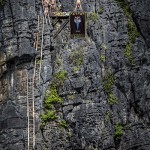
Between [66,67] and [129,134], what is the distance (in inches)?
131

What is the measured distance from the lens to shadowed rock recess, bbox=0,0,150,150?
779 inches

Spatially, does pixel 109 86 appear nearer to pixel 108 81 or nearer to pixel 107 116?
pixel 108 81

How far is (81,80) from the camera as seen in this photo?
20.4 metres

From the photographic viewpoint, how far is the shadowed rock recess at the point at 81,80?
19.8m

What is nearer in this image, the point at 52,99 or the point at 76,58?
the point at 52,99

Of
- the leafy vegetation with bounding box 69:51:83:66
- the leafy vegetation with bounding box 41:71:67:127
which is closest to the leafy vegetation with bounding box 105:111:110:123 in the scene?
the leafy vegetation with bounding box 41:71:67:127

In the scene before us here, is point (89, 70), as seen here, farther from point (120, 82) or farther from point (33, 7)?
point (33, 7)

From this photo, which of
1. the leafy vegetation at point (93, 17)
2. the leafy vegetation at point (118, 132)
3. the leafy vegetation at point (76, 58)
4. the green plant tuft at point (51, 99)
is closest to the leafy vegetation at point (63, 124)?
the green plant tuft at point (51, 99)

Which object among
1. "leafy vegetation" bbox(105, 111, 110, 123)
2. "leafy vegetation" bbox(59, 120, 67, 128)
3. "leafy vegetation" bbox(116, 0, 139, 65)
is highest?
"leafy vegetation" bbox(116, 0, 139, 65)

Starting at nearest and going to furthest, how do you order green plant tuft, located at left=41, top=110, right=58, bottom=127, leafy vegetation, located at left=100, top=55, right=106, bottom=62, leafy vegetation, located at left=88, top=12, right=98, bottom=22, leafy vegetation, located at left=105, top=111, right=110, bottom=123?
green plant tuft, located at left=41, top=110, right=58, bottom=127 → leafy vegetation, located at left=105, top=111, right=110, bottom=123 → leafy vegetation, located at left=100, top=55, right=106, bottom=62 → leafy vegetation, located at left=88, top=12, right=98, bottom=22

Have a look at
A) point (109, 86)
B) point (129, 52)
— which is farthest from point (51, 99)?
point (129, 52)

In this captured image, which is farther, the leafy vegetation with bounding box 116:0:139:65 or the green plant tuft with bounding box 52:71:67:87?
the leafy vegetation with bounding box 116:0:139:65

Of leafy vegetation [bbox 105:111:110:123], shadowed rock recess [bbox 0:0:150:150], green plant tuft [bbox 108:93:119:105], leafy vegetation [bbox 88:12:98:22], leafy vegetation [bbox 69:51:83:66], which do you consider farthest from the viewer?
leafy vegetation [bbox 88:12:98:22]

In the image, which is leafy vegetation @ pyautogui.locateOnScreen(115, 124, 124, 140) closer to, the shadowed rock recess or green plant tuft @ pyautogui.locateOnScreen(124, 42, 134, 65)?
the shadowed rock recess
